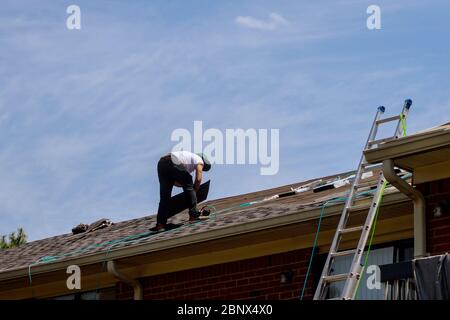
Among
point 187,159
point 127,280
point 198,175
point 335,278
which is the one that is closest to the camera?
point 335,278

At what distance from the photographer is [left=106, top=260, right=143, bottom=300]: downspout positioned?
1800cm

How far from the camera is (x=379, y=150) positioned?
49.2ft

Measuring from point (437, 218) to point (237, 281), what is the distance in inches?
134

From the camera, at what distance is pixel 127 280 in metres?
18.3

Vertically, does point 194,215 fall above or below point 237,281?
above

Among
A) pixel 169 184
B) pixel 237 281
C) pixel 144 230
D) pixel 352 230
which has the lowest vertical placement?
pixel 237 281

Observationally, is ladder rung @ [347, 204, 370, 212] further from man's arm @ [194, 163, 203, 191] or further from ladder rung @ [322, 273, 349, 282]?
man's arm @ [194, 163, 203, 191]

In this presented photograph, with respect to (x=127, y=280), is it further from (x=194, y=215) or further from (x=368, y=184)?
(x=368, y=184)

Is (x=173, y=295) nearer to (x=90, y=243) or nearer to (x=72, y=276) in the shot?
(x=72, y=276)

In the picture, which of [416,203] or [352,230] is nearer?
[352,230]

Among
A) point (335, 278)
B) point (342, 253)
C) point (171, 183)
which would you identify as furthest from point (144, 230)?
point (335, 278)

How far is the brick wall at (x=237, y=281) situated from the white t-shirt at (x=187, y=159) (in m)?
1.99

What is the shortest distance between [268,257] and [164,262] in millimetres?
1642

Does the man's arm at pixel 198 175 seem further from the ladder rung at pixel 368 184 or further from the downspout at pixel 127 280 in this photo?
the ladder rung at pixel 368 184
